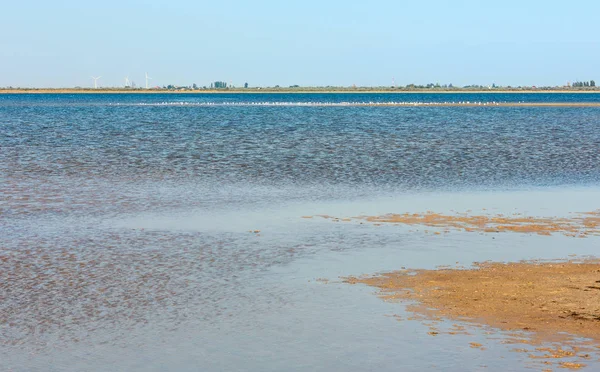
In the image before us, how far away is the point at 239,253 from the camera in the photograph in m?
19.6

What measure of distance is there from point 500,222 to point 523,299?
30.6 feet

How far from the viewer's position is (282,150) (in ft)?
178

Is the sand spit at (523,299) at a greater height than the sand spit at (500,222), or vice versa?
the sand spit at (523,299)

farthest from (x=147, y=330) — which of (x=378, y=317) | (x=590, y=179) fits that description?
(x=590, y=179)

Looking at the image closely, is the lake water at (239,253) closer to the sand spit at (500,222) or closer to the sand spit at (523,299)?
the sand spit at (523,299)

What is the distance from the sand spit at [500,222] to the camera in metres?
22.9

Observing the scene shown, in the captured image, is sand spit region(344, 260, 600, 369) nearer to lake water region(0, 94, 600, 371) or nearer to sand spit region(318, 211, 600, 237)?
lake water region(0, 94, 600, 371)

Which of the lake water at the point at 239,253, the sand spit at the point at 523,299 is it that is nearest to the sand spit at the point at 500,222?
the lake water at the point at 239,253

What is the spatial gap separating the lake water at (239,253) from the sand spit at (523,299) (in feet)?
2.00

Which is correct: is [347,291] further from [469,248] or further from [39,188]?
[39,188]

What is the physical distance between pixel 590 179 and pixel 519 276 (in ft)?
69.5

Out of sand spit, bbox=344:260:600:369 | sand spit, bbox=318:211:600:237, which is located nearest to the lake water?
sand spit, bbox=344:260:600:369

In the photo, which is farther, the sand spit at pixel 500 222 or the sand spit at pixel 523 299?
the sand spit at pixel 500 222

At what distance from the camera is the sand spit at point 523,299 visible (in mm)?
12461
